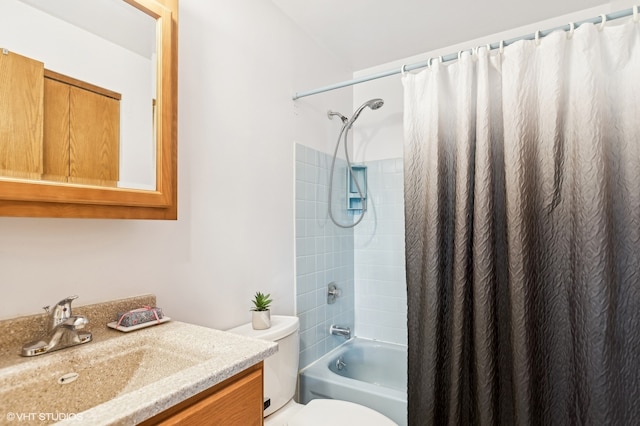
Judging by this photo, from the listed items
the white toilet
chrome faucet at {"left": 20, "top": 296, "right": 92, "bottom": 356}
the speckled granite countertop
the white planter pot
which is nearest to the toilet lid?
the white toilet

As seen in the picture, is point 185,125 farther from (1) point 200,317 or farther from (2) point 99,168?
(1) point 200,317

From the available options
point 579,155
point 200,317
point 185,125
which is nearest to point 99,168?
point 185,125

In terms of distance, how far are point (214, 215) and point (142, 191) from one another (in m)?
0.40

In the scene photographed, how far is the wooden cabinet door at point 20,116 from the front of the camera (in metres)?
0.77

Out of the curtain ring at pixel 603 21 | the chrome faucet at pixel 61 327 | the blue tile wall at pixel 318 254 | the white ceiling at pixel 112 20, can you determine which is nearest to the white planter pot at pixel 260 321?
the blue tile wall at pixel 318 254

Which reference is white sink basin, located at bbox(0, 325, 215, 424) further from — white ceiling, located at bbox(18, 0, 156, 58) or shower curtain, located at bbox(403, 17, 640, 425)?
shower curtain, located at bbox(403, 17, 640, 425)

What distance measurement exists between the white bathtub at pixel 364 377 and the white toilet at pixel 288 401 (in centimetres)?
22

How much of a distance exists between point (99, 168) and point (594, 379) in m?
1.70

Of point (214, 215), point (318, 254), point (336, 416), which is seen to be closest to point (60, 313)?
point (214, 215)

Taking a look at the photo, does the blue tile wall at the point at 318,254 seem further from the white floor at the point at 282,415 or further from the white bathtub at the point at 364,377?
the white floor at the point at 282,415

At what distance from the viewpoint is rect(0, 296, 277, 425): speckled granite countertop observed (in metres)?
0.61

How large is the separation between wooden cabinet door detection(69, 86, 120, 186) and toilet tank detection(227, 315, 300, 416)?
774 millimetres

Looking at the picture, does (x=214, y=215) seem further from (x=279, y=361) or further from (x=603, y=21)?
(x=603, y=21)

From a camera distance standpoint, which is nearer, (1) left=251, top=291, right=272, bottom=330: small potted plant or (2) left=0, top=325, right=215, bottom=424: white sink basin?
(2) left=0, top=325, right=215, bottom=424: white sink basin
